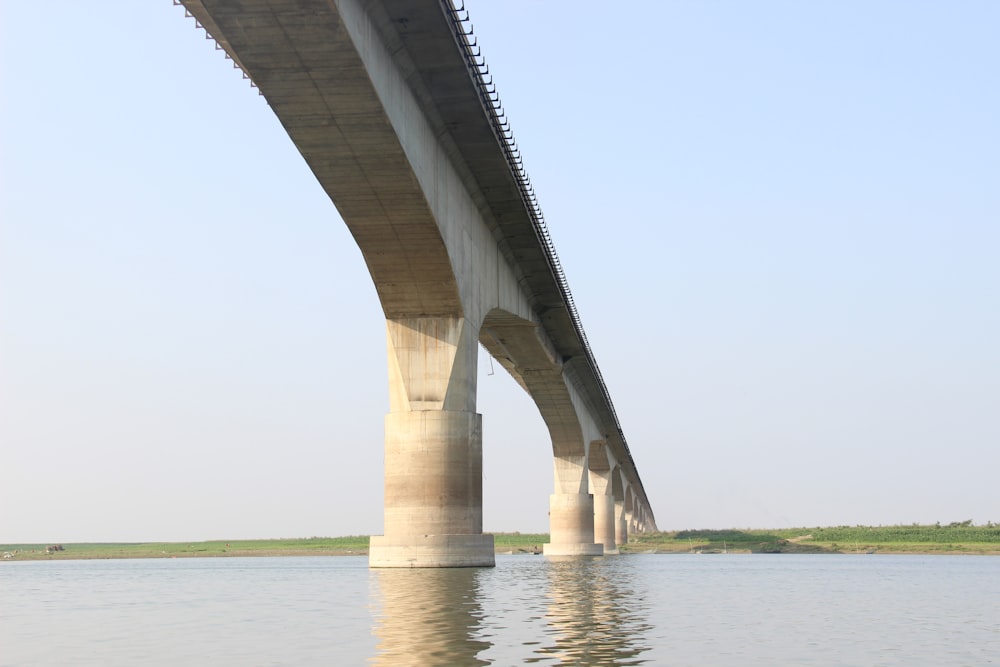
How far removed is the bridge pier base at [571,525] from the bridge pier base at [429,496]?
3970 cm

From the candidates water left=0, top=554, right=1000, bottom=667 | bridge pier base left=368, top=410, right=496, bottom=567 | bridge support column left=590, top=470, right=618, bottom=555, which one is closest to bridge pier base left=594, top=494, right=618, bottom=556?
bridge support column left=590, top=470, right=618, bottom=555

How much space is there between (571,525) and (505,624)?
60876mm

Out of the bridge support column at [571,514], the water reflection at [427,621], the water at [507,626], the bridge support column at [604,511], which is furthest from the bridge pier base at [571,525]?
the water at [507,626]

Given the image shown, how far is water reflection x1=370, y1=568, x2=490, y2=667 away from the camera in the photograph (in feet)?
39.0

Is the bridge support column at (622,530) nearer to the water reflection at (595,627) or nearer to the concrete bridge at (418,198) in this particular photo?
the concrete bridge at (418,198)

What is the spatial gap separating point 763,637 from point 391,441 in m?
21.7

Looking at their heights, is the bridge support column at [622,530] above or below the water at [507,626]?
above

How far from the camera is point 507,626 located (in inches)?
603

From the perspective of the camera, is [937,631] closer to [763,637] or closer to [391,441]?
[763,637]

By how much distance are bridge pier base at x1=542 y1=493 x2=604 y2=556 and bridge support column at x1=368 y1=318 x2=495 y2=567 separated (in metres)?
38.6

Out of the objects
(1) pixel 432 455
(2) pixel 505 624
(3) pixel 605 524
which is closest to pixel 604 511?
(3) pixel 605 524

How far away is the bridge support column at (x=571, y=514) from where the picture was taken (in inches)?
2933

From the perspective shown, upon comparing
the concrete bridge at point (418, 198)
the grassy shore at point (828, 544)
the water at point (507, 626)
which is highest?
the concrete bridge at point (418, 198)

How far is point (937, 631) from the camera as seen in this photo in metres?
15.6
